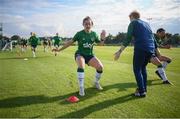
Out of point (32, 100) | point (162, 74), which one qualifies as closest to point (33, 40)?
point (162, 74)

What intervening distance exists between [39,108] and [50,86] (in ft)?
9.59

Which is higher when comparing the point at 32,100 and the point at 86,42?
the point at 86,42

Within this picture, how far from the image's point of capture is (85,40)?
8.73 metres

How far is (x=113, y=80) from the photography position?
1092 cm

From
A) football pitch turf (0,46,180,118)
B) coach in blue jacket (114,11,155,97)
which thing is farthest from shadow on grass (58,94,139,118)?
coach in blue jacket (114,11,155,97)

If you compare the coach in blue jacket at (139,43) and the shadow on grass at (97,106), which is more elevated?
the coach in blue jacket at (139,43)

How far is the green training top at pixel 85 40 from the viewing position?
28.6 ft

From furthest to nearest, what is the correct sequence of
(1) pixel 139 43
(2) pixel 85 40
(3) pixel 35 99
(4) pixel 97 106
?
(2) pixel 85 40 < (1) pixel 139 43 < (3) pixel 35 99 < (4) pixel 97 106

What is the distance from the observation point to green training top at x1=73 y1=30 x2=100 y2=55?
28.6 ft

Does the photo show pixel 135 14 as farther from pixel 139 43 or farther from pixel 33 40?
pixel 33 40

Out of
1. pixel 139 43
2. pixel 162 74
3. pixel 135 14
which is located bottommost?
pixel 162 74

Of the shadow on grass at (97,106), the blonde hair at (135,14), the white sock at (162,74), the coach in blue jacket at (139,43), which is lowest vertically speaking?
the shadow on grass at (97,106)

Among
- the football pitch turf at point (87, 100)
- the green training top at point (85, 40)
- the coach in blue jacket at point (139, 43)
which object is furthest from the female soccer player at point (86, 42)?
the coach in blue jacket at point (139, 43)

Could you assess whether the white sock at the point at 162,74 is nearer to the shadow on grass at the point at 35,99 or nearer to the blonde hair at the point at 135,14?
the shadow on grass at the point at 35,99
